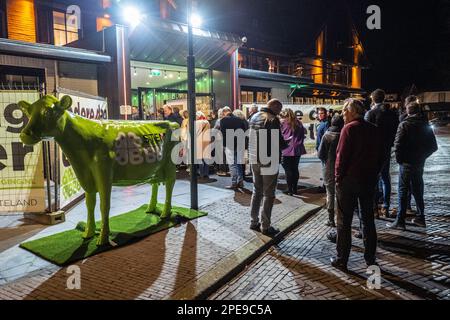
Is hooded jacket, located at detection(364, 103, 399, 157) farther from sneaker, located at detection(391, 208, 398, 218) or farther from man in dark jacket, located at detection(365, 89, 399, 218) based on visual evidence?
sneaker, located at detection(391, 208, 398, 218)

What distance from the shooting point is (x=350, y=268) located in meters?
4.73

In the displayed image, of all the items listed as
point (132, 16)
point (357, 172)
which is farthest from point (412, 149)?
point (132, 16)

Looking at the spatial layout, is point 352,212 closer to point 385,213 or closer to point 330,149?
point 330,149

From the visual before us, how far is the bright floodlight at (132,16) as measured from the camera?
38.3ft

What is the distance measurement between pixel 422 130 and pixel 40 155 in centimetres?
681

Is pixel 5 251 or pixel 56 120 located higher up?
pixel 56 120

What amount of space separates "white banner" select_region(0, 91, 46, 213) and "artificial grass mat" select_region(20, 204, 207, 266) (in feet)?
4.21

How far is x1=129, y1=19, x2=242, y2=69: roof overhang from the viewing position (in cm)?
1223

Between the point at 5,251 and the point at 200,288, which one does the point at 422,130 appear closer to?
the point at 200,288

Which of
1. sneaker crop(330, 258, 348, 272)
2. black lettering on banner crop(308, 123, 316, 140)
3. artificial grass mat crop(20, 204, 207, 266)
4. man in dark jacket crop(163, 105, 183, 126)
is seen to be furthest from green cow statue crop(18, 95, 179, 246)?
black lettering on banner crop(308, 123, 316, 140)

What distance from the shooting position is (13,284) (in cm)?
419

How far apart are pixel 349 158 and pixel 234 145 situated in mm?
5770
